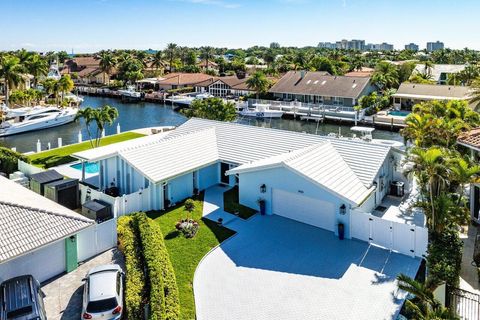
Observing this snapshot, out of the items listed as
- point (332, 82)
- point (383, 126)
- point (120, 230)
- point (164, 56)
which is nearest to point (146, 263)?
point (120, 230)

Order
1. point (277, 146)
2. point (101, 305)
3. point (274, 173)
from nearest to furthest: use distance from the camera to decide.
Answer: point (101, 305)
point (274, 173)
point (277, 146)

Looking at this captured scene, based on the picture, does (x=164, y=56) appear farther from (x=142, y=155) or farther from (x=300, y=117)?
(x=142, y=155)

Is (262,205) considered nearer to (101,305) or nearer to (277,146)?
(277,146)

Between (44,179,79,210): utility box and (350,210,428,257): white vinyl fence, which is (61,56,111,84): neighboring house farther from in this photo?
(350,210,428,257): white vinyl fence

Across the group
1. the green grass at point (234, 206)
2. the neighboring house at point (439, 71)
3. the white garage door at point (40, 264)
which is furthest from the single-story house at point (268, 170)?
the neighboring house at point (439, 71)

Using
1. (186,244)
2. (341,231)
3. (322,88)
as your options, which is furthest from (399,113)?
(186,244)
